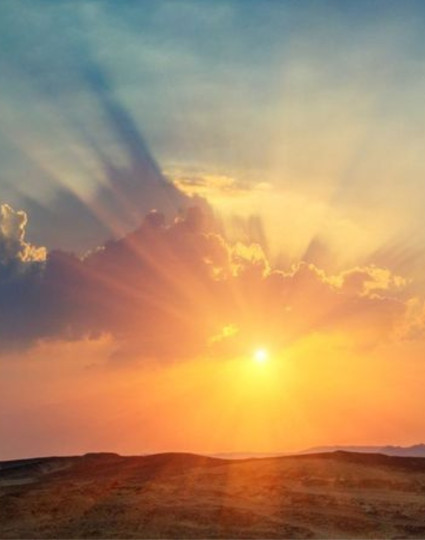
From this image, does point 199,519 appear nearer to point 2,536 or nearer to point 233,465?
point 2,536

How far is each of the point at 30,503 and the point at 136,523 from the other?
10.1 metres

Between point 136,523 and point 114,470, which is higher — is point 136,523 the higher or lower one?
the lower one

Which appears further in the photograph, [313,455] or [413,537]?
[313,455]

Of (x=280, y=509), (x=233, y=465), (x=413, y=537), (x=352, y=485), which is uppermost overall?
(x=233, y=465)

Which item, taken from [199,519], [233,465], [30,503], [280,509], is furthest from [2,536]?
[233,465]

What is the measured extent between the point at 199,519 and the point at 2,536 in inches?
469

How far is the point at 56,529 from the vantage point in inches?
1704

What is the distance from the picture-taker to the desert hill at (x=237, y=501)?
4284cm

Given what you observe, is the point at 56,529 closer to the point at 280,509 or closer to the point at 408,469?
the point at 280,509

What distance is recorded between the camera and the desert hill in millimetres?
42844

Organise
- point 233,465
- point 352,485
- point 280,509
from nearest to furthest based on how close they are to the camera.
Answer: point 280,509
point 352,485
point 233,465

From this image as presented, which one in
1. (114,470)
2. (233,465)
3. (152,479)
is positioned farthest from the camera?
(114,470)

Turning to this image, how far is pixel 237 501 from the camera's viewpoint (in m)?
49.6

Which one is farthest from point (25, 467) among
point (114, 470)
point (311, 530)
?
point (311, 530)
